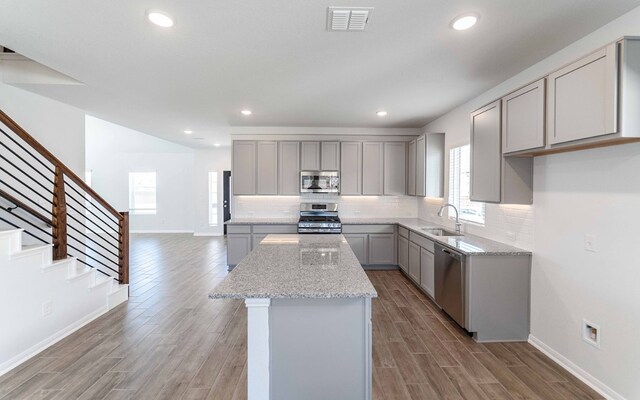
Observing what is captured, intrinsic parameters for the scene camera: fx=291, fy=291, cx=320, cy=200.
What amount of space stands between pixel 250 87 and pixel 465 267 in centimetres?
303

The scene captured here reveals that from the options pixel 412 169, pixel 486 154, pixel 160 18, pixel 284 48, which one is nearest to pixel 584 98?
pixel 486 154

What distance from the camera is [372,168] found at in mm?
5488

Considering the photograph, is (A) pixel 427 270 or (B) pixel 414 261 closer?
(A) pixel 427 270

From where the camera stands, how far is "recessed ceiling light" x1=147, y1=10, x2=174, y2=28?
196 centimetres

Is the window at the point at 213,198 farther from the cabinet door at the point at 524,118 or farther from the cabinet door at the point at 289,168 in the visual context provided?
the cabinet door at the point at 524,118

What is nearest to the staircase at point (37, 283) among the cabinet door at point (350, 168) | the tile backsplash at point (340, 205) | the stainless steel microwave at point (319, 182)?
the tile backsplash at point (340, 205)

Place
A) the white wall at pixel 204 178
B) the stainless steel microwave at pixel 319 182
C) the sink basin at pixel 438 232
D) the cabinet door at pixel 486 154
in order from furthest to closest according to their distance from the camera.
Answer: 1. the white wall at pixel 204 178
2. the stainless steel microwave at pixel 319 182
3. the sink basin at pixel 438 232
4. the cabinet door at pixel 486 154

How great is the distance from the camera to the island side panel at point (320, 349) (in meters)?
1.73

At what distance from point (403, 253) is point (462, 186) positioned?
1.45m

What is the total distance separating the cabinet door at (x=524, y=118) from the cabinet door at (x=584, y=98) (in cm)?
9

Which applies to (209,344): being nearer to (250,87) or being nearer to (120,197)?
(250,87)

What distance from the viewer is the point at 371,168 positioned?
216 inches

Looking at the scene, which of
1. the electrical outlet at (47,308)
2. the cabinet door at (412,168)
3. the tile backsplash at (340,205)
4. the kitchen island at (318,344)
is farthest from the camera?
the tile backsplash at (340,205)

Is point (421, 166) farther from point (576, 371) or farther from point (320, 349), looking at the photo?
point (320, 349)
